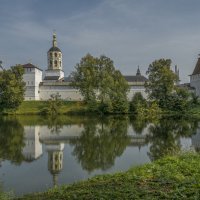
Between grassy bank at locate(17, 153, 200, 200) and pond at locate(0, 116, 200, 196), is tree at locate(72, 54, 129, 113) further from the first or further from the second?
grassy bank at locate(17, 153, 200, 200)

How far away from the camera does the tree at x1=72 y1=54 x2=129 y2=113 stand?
46.9 m

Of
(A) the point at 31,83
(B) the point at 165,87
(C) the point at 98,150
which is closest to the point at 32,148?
(C) the point at 98,150

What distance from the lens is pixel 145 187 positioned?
6.86 m

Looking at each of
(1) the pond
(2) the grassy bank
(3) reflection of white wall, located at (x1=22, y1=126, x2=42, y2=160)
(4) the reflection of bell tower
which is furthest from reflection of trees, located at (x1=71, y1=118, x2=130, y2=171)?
(2) the grassy bank

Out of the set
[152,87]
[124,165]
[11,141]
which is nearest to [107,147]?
[124,165]

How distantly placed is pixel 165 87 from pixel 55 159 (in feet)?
114

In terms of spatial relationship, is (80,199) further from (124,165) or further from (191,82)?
(191,82)

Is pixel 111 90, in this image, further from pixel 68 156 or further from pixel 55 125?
pixel 68 156

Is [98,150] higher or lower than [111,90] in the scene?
lower

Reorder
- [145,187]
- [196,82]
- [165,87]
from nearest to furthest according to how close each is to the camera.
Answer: [145,187] → [165,87] → [196,82]

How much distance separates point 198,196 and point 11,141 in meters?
13.6

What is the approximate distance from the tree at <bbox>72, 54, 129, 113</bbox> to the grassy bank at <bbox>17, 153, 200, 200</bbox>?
37791 millimetres

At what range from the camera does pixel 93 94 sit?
49375 millimetres

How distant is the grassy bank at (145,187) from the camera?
20.7ft
